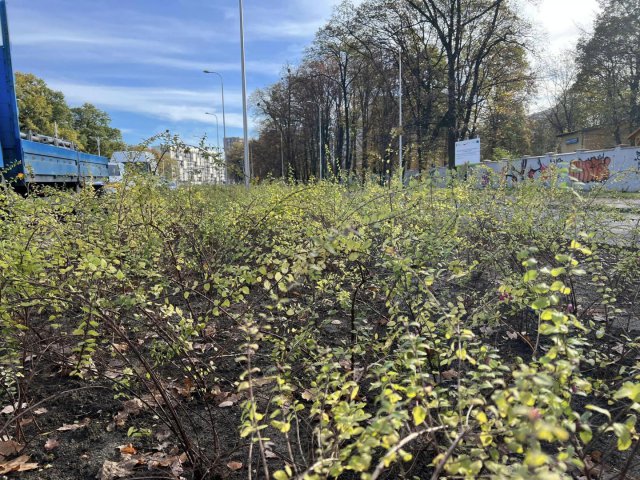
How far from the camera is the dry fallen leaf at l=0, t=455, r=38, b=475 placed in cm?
205

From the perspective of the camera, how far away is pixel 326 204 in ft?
17.2

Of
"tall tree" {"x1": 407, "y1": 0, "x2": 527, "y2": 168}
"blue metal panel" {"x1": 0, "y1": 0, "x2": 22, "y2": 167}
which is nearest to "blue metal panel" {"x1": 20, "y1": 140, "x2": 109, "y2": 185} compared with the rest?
"blue metal panel" {"x1": 0, "y1": 0, "x2": 22, "y2": 167}

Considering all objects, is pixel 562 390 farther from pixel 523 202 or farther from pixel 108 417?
pixel 523 202

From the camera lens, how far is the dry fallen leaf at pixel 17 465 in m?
2.05

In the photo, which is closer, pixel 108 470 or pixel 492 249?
pixel 108 470

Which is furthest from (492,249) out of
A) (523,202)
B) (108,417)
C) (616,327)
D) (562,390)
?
(108,417)

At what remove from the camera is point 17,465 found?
2.11 meters

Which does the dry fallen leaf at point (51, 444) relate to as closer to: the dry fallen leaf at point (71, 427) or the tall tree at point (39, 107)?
the dry fallen leaf at point (71, 427)

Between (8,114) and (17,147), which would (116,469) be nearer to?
(17,147)

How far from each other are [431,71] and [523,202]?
28951 mm

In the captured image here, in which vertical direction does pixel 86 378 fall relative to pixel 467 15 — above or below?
below

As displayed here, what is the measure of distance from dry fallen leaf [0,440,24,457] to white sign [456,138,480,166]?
20.7m

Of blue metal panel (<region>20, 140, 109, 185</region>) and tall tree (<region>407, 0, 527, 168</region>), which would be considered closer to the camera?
blue metal panel (<region>20, 140, 109, 185</region>)

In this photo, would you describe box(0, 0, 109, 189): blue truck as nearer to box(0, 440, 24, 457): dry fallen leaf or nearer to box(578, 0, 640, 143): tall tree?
box(0, 440, 24, 457): dry fallen leaf
